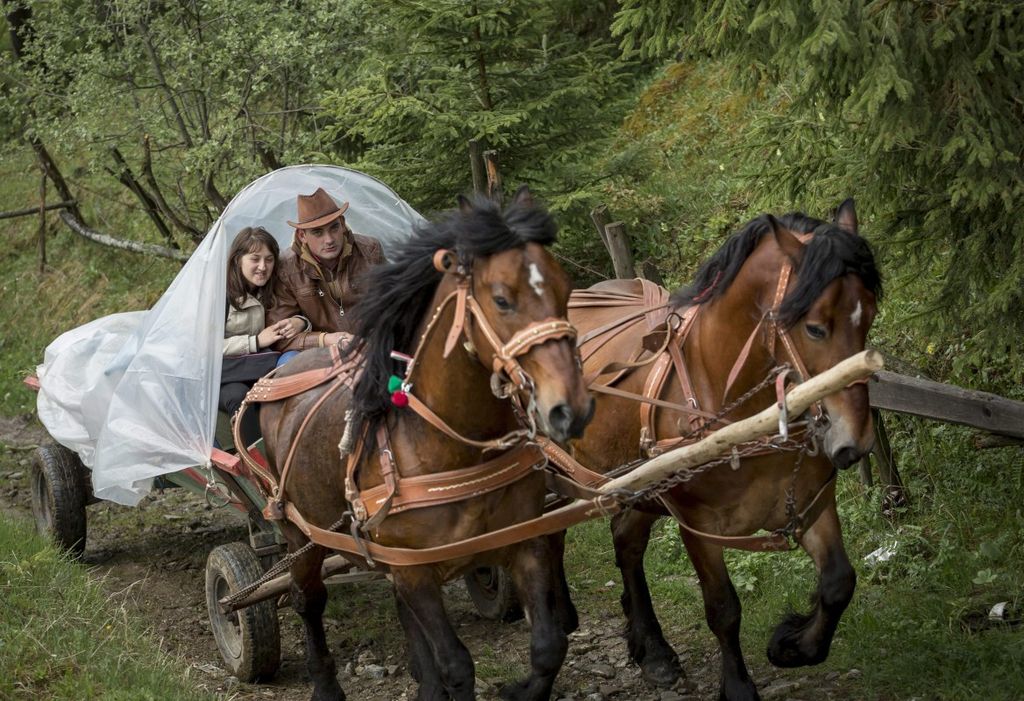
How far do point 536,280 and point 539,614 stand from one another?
1.42m

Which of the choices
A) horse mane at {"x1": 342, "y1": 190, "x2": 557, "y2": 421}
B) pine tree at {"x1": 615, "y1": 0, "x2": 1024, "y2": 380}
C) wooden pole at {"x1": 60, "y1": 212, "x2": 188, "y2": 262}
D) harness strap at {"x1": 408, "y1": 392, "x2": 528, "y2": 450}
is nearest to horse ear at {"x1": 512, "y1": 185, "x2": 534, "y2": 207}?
horse mane at {"x1": 342, "y1": 190, "x2": 557, "y2": 421}

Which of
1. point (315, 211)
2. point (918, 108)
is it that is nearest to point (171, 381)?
point (315, 211)

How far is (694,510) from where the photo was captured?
5.37 m

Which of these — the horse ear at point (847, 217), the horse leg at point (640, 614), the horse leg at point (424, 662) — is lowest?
the horse leg at point (640, 614)

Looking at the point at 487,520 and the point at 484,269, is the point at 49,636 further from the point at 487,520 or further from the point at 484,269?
the point at 484,269

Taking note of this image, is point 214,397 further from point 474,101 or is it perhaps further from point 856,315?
point 474,101

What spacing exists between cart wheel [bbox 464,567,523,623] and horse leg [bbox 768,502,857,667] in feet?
7.16

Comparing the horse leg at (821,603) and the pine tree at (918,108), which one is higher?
the pine tree at (918,108)

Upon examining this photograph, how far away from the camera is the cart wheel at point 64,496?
8.41 m

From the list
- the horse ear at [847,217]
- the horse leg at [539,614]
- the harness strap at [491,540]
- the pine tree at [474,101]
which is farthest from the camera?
the pine tree at [474,101]

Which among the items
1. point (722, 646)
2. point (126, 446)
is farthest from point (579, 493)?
point (126, 446)

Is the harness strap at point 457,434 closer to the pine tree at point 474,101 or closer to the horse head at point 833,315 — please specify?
the horse head at point 833,315

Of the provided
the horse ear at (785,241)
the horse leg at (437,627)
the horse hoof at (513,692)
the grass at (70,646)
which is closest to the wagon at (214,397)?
the grass at (70,646)

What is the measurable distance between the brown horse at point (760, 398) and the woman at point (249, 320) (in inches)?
70.2
